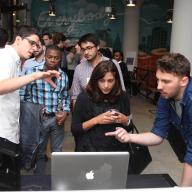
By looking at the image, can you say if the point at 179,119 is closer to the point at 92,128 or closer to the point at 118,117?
the point at 118,117

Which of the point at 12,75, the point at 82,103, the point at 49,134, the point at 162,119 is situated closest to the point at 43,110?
the point at 49,134

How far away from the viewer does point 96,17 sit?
14305mm

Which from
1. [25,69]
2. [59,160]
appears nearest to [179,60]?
[59,160]

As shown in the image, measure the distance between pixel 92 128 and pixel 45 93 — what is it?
35.5 inches

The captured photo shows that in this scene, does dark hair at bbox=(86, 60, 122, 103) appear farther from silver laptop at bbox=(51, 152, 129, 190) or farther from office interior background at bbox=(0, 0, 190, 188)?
office interior background at bbox=(0, 0, 190, 188)

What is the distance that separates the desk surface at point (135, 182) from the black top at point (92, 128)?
491 millimetres

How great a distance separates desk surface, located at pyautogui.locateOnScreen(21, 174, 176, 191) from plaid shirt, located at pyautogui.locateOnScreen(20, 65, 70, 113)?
4.37 feet

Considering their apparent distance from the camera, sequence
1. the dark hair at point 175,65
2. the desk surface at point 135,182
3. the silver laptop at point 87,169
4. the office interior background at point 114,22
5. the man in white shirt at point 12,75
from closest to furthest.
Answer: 1. the silver laptop at point 87,169
2. the dark hair at point 175,65
3. the desk surface at point 135,182
4. the man in white shirt at point 12,75
5. the office interior background at point 114,22

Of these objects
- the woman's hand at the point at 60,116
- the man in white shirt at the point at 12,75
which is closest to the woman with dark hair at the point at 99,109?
the man in white shirt at the point at 12,75

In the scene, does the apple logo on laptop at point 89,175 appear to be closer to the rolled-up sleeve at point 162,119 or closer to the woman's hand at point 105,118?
the rolled-up sleeve at point 162,119

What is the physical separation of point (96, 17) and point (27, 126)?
1144cm

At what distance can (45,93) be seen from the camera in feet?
10.8

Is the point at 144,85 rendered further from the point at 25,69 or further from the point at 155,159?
the point at 25,69

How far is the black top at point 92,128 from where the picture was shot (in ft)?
8.40
